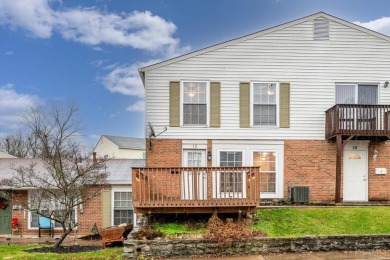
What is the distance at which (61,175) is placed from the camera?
39.1ft

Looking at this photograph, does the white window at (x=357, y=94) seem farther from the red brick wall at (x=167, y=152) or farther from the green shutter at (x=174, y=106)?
the red brick wall at (x=167, y=152)

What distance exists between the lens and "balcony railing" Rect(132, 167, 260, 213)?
9844 millimetres

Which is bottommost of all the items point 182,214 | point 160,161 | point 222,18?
point 182,214

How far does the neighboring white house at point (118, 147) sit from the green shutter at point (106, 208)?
80.4 feet

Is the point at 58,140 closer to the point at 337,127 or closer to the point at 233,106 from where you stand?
the point at 233,106

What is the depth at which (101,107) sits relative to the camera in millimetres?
28984

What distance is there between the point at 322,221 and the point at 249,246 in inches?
114

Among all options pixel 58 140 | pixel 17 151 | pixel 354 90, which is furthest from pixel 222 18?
pixel 17 151

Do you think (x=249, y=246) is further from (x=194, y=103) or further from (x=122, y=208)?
(x=122, y=208)

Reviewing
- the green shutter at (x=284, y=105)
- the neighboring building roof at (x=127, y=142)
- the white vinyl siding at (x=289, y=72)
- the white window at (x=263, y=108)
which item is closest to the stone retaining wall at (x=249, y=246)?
the white vinyl siding at (x=289, y=72)

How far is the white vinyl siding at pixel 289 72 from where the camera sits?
44.6 feet

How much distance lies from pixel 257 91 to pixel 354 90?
3.69 meters

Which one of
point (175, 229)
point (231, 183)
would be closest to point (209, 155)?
point (231, 183)

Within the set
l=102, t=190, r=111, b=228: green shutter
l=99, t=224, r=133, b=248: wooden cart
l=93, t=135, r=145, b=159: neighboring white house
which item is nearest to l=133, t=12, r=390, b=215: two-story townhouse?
l=99, t=224, r=133, b=248: wooden cart
